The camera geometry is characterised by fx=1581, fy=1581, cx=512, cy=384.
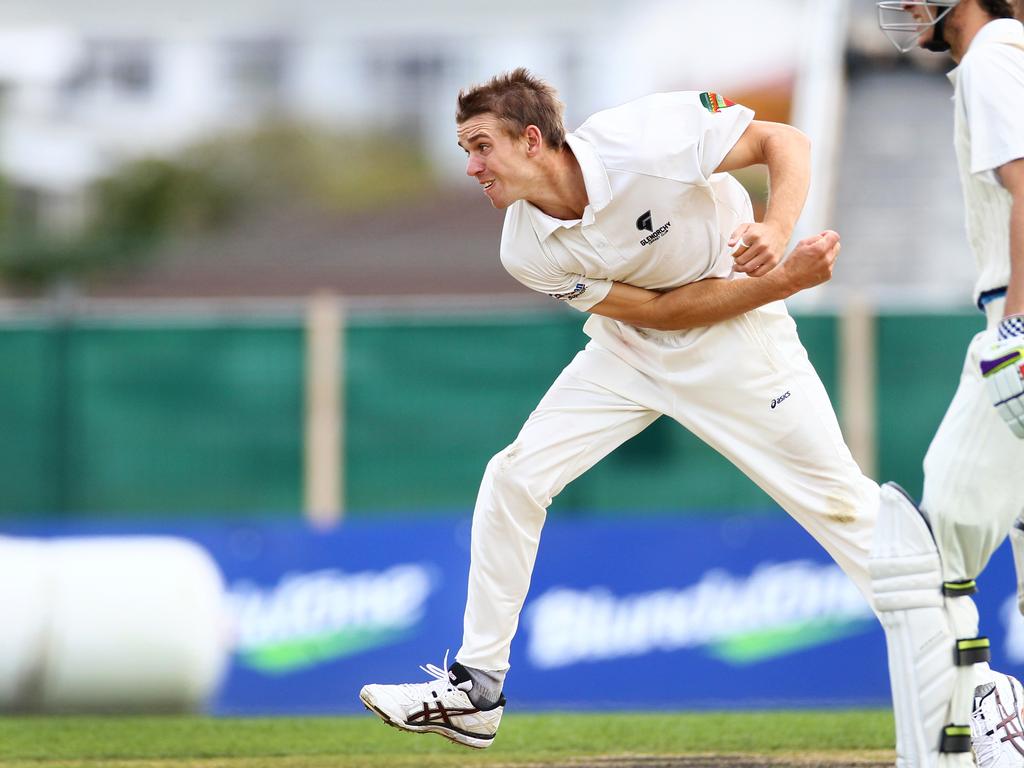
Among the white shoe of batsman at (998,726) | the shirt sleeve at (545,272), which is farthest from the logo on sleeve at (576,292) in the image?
the white shoe of batsman at (998,726)

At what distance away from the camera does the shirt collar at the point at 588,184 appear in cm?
471

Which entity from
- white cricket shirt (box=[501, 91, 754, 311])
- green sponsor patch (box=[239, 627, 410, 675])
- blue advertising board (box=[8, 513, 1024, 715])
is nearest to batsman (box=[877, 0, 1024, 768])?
white cricket shirt (box=[501, 91, 754, 311])

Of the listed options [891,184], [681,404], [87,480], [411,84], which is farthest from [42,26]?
[681,404]

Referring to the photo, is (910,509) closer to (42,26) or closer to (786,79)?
(786,79)

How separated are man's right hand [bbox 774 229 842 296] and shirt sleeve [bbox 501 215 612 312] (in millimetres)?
564

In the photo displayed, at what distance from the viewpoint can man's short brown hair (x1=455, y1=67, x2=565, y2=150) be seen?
4.73 m

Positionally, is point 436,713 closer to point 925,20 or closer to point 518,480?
Answer: point 518,480

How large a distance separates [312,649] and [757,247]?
425 centimetres

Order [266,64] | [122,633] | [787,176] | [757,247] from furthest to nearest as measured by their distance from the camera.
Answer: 1. [266,64]
2. [122,633]
3. [787,176]
4. [757,247]

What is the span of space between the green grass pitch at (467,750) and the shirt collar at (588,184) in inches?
69.3

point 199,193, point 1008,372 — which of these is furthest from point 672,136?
point 199,193

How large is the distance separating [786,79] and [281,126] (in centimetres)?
3620

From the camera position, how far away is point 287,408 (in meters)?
9.65

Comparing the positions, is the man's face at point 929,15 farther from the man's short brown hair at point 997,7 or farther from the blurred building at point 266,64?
the blurred building at point 266,64
